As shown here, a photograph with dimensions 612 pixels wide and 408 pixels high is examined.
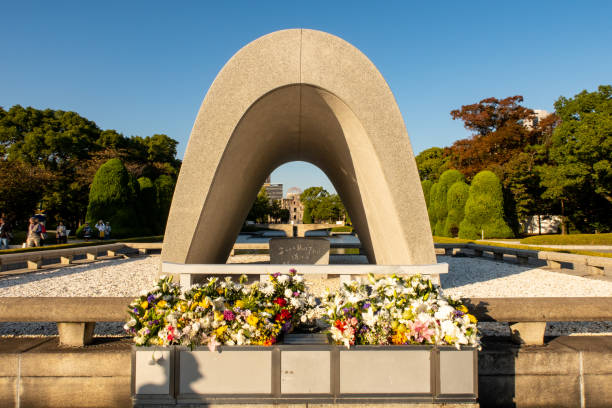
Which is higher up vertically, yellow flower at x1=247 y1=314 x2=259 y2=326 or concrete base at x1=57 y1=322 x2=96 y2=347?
yellow flower at x1=247 y1=314 x2=259 y2=326

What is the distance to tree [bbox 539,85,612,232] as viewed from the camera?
22859 mm

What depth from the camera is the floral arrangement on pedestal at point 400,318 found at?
2.92m

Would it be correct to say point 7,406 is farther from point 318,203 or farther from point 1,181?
point 318,203

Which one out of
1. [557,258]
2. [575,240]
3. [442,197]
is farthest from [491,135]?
[557,258]

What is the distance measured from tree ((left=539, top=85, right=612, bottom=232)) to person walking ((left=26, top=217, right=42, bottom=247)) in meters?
29.8

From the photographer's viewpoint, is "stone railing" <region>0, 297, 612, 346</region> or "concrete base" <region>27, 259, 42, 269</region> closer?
"stone railing" <region>0, 297, 612, 346</region>

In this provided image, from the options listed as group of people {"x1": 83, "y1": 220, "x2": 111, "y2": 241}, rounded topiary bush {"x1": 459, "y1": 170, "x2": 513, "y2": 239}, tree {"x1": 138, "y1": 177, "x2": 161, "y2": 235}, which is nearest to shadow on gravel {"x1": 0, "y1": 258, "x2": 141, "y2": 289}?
group of people {"x1": 83, "y1": 220, "x2": 111, "y2": 241}

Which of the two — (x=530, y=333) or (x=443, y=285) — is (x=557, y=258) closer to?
(x=443, y=285)

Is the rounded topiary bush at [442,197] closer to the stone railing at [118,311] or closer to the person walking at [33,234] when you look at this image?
the person walking at [33,234]

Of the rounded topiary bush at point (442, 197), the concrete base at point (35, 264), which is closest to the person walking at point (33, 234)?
the concrete base at point (35, 264)

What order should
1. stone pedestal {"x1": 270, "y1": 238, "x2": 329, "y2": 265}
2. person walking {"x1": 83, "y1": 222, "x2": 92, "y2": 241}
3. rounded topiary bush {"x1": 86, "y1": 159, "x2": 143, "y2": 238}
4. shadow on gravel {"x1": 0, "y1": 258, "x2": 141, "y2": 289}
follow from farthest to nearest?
Answer: rounded topiary bush {"x1": 86, "y1": 159, "x2": 143, "y2": 238} → person walking {"x1": 83, "y1": 222, "x2": 92, "y2": 241} → stone pedestal {"x1": 270, "y1": 238, "x2": 329, "y2": 265} → shadow on gravel {"x1": 0, "y1": 258, "x2": 141, "y2": 289}

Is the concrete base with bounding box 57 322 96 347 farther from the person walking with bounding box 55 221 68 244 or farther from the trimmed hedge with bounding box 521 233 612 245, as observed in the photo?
the trimmed hedge with bounding box 521 233 612 245

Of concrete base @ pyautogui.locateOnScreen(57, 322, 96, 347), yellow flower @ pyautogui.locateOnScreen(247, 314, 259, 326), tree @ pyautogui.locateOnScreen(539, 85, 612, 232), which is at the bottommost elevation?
concrete base @ pyautogui.locateOnScreen(57, 322, 96, 347)

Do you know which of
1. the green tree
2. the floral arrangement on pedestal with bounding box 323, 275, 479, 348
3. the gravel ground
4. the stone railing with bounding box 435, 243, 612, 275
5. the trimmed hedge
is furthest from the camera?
the green tree
